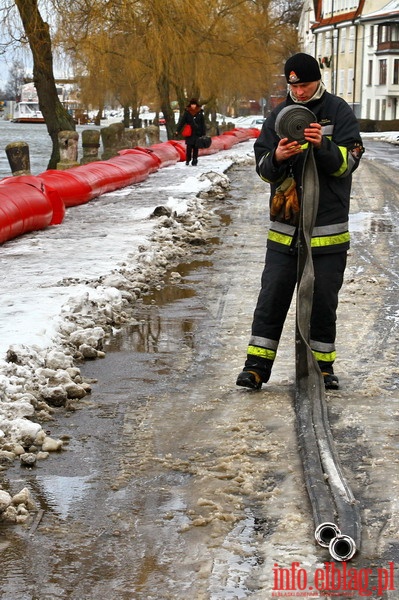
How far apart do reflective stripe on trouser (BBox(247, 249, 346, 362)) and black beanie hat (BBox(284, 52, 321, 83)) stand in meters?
0.90

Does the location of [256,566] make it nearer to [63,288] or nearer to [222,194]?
[63,288]

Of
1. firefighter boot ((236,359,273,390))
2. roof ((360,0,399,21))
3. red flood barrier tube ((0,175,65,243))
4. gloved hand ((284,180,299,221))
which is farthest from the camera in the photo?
roof ((360,0,399,21))

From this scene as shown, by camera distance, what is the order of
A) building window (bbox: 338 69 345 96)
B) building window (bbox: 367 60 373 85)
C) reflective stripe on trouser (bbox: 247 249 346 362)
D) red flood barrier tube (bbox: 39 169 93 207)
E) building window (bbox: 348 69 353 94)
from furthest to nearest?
building window (bbox: 338 69 345 96)
building window (bbox: 348 69 353 94)
building window (bbox: 367 60 373 85)
red flood barrier tube (bbox: 39 169 93 207)
reflective stripe on trouser (bbox: 247 249 346 362)

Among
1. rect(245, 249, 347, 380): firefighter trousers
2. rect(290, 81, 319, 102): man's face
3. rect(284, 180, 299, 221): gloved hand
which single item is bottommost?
rect(245, 249, 347, 380): firefighter trousers

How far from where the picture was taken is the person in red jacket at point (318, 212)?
5.61 meters

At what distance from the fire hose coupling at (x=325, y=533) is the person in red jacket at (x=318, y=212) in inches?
84.6

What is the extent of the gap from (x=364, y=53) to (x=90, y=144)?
218 ft

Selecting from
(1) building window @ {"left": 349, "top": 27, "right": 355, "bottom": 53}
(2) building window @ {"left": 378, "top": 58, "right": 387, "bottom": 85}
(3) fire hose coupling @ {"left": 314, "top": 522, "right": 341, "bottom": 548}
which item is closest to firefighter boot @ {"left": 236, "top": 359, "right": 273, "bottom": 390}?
(3) fire hose coupling @ {"left": 314, "top": 522, "right": 341, "bottom": 548}

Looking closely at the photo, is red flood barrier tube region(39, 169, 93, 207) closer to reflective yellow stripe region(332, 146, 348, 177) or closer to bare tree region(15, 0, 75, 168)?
bare tree region(15, 0, 75, 168)

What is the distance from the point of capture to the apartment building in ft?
275

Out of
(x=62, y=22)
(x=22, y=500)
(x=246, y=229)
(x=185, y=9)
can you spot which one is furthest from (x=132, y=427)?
(x=185, y=9)

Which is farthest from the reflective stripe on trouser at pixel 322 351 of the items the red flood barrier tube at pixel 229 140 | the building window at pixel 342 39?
the building window at pixel 342 39

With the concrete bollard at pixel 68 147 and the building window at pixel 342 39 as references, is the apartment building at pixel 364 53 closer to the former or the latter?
the building window at pixel 342 39

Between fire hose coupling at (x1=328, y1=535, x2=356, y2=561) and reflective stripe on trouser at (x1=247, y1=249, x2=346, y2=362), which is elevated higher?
reflective stripe on trouser at (x1=247, y1=249, x2=346, y2=362)
